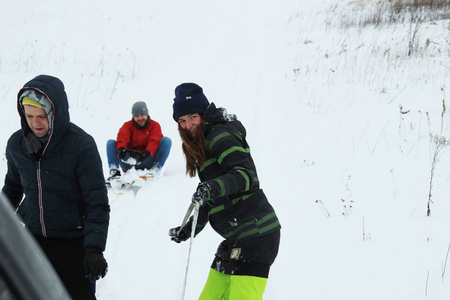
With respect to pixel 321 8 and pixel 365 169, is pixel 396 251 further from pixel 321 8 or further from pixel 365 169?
pixel 321 8

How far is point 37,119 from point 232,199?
3.78 feet

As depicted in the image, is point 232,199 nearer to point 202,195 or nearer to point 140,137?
point 202,195

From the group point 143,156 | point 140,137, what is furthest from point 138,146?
point 143,156

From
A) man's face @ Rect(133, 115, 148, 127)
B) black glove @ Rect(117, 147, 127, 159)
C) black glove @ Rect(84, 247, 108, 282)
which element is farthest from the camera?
man's face @ Rect(133, 115, 148, 127)

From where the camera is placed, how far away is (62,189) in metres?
2.23

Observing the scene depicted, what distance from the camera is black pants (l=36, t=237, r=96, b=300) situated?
89.7 inches

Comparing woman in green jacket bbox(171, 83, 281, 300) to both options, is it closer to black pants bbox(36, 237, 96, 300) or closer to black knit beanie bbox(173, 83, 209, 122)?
black knit beanie bbox(173, 83, 209, 122)

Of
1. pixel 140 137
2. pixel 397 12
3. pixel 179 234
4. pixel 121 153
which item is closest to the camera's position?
pixel 179 234

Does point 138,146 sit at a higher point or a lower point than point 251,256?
higher

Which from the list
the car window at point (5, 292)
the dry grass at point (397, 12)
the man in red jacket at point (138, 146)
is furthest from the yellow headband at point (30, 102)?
the dry grass at point (397, 12)

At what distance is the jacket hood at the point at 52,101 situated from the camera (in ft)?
6.76

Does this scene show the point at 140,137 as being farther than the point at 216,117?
Yes

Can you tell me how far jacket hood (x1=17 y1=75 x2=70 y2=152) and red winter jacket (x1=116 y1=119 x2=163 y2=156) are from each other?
149 inches

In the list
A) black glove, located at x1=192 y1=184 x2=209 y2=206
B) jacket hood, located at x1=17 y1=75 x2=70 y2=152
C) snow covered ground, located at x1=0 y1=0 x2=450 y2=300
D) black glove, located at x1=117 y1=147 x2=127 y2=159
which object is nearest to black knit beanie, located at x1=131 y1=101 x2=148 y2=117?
black glove, located at x1=117 y1=147 x2=127 y2=159
